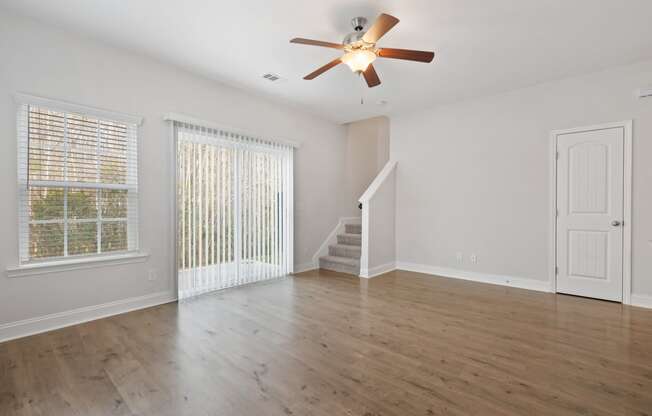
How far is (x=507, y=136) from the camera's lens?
4492 millimetres

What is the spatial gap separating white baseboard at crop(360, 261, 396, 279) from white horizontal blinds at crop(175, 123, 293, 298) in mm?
1300

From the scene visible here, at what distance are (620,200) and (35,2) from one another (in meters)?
6.26

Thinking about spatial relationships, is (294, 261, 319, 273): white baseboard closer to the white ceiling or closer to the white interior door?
the white ceiling

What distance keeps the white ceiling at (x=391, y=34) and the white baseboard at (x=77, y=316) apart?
2.73 meters

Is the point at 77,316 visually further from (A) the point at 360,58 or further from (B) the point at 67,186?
(A) the point at 360,58

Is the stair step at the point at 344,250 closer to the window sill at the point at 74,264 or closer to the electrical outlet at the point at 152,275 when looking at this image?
the electrical outlet at the point at 152,275

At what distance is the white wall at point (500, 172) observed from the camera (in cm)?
364

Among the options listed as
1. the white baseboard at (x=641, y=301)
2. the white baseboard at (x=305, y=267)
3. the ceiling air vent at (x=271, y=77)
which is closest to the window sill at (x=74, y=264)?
the white baseboard at (x=305, y=267)

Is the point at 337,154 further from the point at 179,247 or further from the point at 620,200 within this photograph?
the point at 620,200

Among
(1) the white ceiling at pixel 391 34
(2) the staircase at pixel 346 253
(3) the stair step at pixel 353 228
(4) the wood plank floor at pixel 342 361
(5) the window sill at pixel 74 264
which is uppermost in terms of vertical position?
(1) the white ceiling at pixel 391 34

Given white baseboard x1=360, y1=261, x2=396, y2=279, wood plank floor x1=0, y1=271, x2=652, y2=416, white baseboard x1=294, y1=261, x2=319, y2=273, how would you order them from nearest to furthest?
wood plank floor x1=0, y1=271, x2=652, y2=416, white baseboard x1=360, y1=261, x2=396, y2=279, white baseboard x1=294, y1=261, x2=319, y2=273

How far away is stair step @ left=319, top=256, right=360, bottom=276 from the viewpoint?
527 cm

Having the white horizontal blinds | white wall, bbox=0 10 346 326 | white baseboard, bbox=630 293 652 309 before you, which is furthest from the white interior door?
white wall, bbox=0 10 346 326

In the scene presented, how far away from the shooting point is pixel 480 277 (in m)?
4.75
